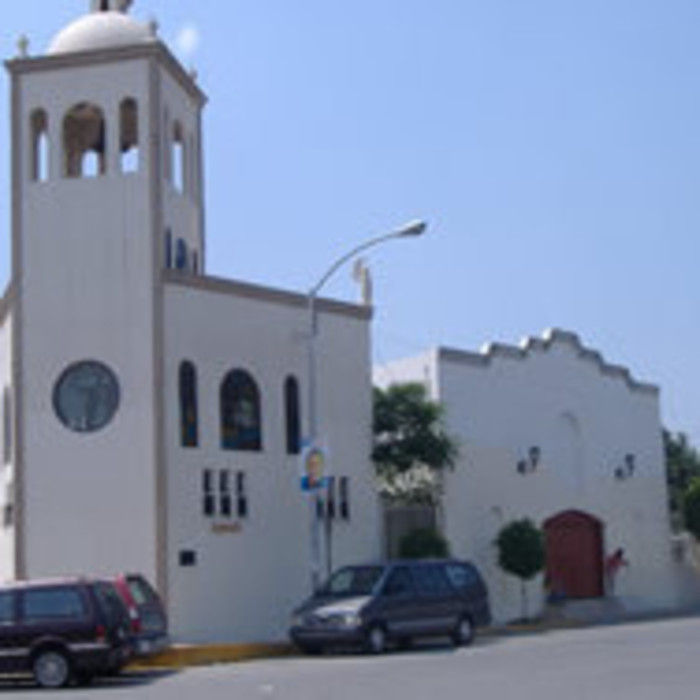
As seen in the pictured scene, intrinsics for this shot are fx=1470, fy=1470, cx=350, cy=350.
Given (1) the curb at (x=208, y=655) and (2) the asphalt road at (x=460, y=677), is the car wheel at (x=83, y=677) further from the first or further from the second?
(1) the curb at (x=208, y=655)

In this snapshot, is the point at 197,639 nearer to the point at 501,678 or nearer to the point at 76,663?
the point at 76,663

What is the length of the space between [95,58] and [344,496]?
10.8m

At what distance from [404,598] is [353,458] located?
693 cm

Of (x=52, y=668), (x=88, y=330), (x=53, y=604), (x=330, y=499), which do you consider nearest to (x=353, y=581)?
(x=330, y=499)

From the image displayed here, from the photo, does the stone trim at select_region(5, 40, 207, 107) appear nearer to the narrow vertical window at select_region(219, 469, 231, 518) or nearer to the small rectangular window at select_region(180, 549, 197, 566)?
→ the narrow vertical window at select_region(219, 469, 231, 518)

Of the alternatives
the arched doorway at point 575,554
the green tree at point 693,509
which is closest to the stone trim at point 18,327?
the arched doorway at point 575,554

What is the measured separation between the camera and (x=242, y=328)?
3103 cm

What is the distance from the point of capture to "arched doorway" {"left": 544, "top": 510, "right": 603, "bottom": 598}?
39.2 m

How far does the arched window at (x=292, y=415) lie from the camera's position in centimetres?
3178

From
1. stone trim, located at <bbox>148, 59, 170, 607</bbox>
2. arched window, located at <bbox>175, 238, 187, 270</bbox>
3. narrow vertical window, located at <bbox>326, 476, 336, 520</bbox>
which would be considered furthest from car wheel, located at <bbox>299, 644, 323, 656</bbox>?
arched window, located at <bbox>175, 238, 187, 270</bbox>

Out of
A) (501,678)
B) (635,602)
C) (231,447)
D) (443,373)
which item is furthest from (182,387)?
(635,602)

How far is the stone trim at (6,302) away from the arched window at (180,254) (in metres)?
3.43

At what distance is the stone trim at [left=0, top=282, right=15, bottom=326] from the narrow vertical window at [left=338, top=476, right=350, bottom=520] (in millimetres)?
8076

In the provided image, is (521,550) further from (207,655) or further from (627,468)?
(207,655)
